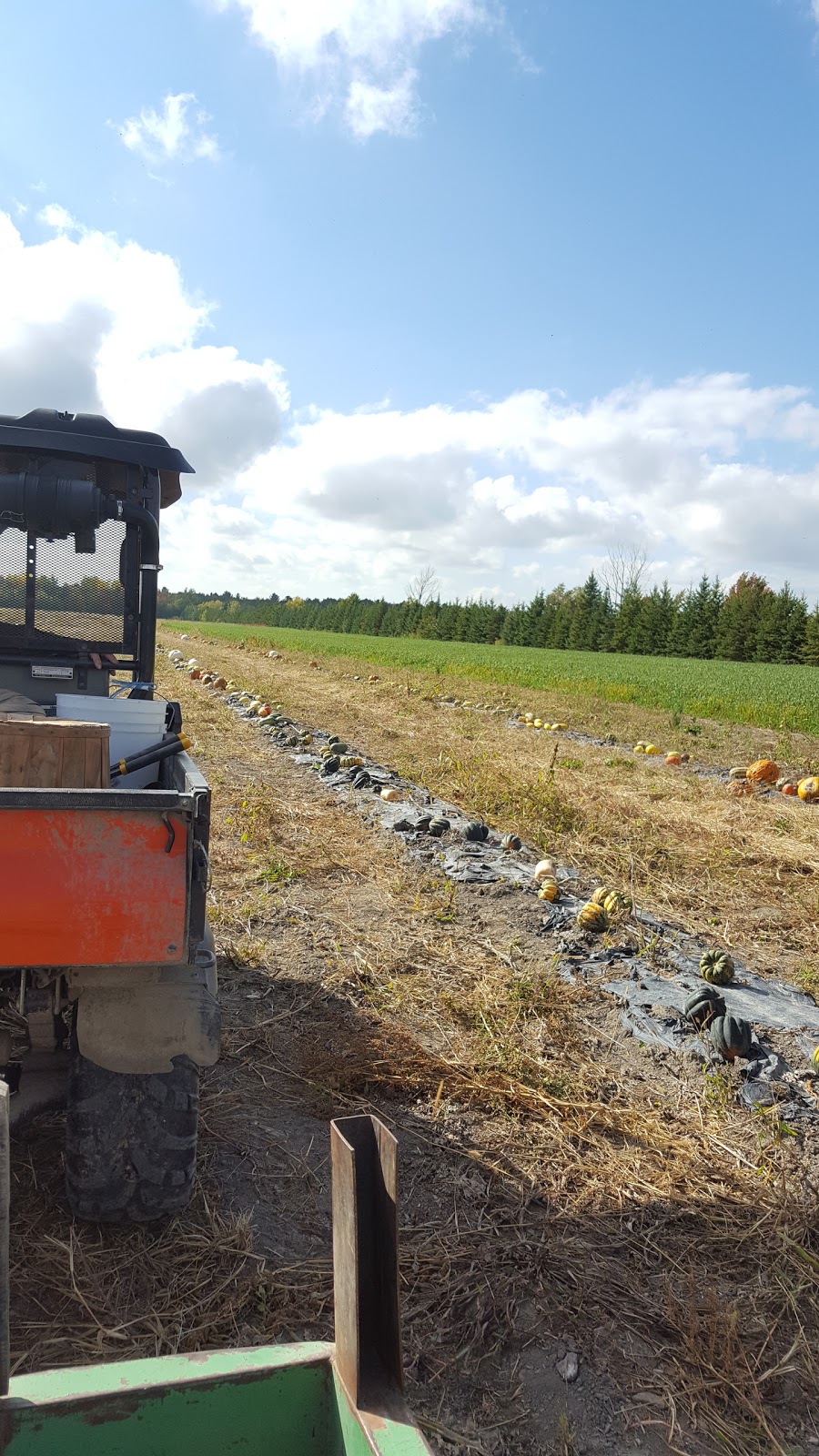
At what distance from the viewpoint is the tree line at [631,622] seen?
55516mm

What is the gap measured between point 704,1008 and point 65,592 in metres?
3.62

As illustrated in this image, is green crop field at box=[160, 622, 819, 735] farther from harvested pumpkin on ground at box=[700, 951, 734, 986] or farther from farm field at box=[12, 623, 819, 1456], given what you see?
harvested pumpkin on ground at box=[700, 951, 734, 986]

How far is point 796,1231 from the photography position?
3014mm

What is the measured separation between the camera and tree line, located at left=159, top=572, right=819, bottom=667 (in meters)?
55.5

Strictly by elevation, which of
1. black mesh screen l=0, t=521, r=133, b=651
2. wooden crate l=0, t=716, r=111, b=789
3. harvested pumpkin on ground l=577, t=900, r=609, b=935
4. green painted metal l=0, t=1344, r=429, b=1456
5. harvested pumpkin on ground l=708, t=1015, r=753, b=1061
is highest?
black mesh screen l=0, t=521, r=133, b=651

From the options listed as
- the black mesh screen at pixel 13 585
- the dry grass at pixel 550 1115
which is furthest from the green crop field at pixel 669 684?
the black mesh screen at pixel 13 585

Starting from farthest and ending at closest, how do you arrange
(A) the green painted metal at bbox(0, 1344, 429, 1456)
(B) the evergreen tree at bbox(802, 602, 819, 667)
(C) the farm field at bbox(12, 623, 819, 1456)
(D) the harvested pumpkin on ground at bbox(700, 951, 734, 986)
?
1. (B) the evergreen tree at bbox(802, 602, 819, 667)
2. (D) the harvested pumpkin on ground at bbox(700, 951, 734, 986)
3. (C) the farm field at bbox(12, 623, 819, 1456)
4. (A) the green painted metal at bbox(0, 1344, 429, 1456)

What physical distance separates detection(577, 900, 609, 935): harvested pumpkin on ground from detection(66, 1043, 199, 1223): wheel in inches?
124

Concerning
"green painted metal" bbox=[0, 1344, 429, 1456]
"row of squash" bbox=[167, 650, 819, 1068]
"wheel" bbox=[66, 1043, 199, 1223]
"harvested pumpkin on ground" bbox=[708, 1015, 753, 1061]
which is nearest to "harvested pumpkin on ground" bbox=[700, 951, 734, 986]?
"row of squash" bbox=[167, 650, 819, 1068]

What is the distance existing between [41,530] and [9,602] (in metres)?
0.37

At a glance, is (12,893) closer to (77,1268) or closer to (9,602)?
(77,1268)

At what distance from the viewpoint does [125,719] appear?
12.1ft

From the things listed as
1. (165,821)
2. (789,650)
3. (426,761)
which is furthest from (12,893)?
(789,650)

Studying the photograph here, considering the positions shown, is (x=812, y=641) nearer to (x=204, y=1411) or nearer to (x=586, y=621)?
(x=586, y=621)
